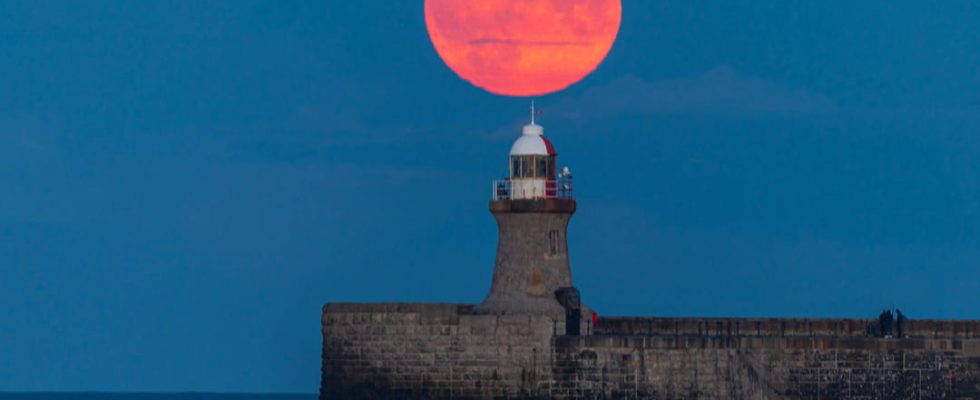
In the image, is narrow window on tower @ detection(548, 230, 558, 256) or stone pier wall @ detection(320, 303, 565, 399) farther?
narrow window on tower @ detection(548, 230, 558, 256)

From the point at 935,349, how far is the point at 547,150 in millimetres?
9658

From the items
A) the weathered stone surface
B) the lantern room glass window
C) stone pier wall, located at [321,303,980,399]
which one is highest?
the lantern room glass window

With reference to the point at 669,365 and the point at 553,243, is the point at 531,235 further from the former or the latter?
the point at 669,365

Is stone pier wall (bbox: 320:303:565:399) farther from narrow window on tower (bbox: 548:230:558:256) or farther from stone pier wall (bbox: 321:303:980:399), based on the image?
narrow window on tower (bbox: 548:230:558:256)

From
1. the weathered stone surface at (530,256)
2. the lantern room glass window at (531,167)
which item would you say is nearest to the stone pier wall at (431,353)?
the weathered stone surface at (530,256)

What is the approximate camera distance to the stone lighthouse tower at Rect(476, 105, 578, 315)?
59156 millimetres

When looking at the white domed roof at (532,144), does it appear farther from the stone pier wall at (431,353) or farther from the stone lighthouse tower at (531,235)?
the stone pier wall at (431,353)

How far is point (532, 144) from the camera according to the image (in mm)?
59562

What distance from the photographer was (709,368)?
56500 millimetres

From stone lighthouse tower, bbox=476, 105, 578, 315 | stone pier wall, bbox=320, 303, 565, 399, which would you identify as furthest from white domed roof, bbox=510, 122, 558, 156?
stone pier wall, bbox=320, 303, 565, 399

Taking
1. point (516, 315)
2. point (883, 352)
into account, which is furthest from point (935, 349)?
point (516, 315)

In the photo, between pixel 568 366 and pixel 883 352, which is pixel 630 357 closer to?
pixel 568 366

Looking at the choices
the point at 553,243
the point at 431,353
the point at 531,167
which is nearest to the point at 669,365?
the point at 553,243

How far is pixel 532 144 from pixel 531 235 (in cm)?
203
